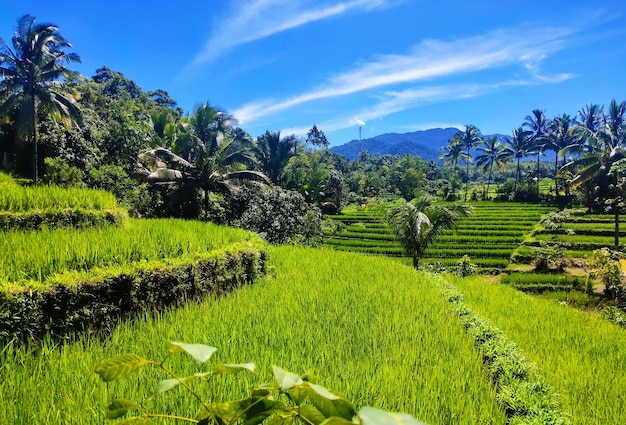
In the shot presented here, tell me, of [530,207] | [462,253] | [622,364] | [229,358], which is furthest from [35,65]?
[530,207]

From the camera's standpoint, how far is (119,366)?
0.72m

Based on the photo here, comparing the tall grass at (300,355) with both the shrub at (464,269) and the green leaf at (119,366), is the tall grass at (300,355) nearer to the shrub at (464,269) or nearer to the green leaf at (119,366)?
the green leaf at (119,366)

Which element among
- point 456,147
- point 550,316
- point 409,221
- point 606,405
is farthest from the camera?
point 456,147

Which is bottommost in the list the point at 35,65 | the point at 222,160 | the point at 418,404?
the point at 418,404

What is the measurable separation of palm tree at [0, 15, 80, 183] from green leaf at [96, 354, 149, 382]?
19.7 m

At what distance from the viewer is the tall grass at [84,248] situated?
358 centimetres

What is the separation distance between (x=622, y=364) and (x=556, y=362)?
4.29 feet

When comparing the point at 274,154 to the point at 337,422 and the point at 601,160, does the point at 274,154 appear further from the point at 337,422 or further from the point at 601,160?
the point at 337,422

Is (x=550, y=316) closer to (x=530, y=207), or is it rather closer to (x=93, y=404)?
(x=93, y=404)

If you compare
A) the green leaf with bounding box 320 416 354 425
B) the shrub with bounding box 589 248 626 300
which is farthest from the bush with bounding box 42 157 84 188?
the shrub with bounding box 589 248 626 300

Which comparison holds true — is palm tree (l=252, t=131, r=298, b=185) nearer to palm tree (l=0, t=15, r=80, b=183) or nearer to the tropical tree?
palm tree (l=0, t=15, r=80, b=183)

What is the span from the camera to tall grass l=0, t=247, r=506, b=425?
212 cm

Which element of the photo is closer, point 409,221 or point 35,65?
point 409,221

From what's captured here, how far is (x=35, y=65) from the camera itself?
17.2 metres
